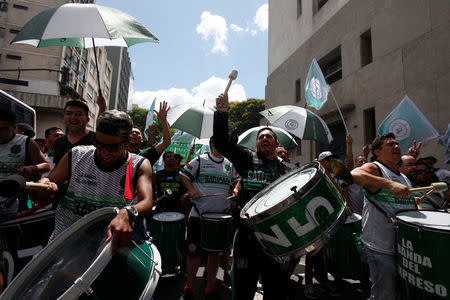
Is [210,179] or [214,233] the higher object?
[210,179]

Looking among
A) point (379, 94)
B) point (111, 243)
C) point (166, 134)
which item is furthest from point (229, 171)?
point (379, 94)

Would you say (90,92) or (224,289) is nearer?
(224,289)

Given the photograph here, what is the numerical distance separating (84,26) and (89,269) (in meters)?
3.07

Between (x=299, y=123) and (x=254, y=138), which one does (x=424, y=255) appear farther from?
(x=254, y=138)

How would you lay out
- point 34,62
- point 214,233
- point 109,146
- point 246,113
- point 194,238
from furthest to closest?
1. point 246,113
2. point 34,62
3. point 194,238
4. point 214,233
5. point 109,146

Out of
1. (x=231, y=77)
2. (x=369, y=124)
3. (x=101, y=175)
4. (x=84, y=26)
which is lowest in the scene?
(x=101, y=175)

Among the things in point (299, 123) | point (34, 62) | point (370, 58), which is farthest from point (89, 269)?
point (34, 62)

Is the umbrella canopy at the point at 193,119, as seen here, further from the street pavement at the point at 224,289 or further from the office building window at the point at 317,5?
the office building window at the point at 317,5

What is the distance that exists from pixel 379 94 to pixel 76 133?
11.3 meters

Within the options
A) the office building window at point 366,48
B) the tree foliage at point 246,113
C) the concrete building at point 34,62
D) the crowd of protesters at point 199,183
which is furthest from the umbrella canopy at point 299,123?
the tree foliage at point 246,113

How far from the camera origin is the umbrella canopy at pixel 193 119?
18.9 feet

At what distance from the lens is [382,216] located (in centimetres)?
271

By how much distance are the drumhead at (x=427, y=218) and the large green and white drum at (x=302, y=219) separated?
0.64 meters

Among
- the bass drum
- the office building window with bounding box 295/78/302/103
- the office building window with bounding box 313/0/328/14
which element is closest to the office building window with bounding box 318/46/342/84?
the office building window with bounding box 295/78/302/103
